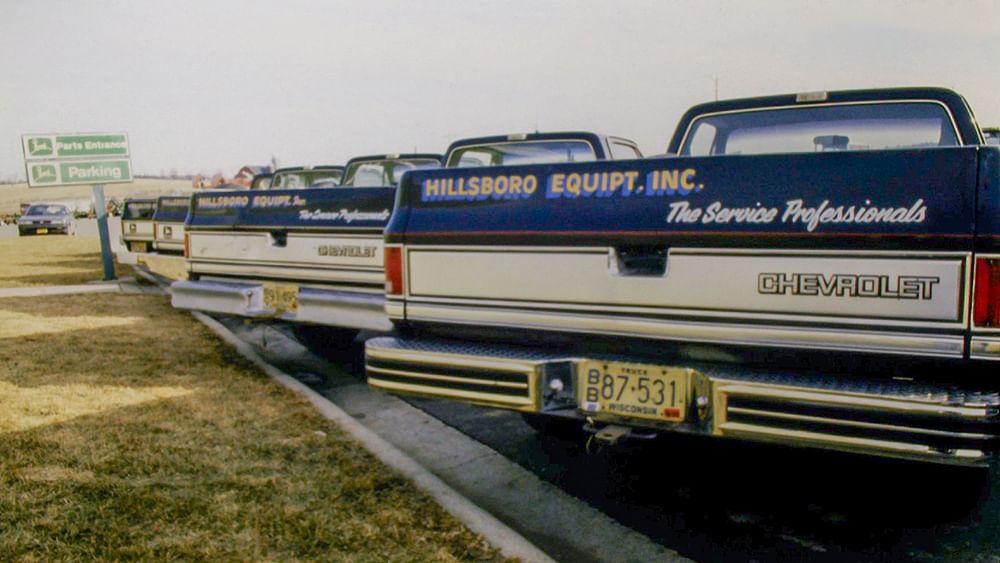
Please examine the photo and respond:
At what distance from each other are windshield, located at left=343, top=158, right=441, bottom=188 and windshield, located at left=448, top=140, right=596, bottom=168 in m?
1.42

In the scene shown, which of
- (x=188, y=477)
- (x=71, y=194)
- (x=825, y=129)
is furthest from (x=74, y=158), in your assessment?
(x=71, y=194)

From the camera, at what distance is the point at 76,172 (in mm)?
12273

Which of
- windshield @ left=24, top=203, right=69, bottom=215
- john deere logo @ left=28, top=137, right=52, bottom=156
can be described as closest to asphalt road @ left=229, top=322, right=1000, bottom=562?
john deere logo @ left=28, top=137, right=52, bottom=156

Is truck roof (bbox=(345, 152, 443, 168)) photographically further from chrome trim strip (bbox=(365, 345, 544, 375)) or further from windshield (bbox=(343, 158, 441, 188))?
chrome trim strip (bbox=(365, 345, 544, 375))

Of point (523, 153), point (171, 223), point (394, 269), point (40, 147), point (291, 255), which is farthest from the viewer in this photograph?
point (40, 147)

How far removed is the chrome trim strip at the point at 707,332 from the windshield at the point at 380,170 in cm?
437

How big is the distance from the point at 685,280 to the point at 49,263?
16028mm

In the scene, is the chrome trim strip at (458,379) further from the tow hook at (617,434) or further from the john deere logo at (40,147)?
the john deere logo at (40,147)

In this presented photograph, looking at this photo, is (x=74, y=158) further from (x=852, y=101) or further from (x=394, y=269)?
Answer: (x=852, y=101)

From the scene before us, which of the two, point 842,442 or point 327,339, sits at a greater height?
point 842,442

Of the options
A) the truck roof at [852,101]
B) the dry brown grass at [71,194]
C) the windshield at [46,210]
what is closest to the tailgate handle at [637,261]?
the truck roof at [852,101]

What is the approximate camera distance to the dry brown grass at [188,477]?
9.61ft

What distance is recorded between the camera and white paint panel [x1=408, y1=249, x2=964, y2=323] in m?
2.56

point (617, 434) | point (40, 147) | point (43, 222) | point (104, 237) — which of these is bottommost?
point (617, 434)
